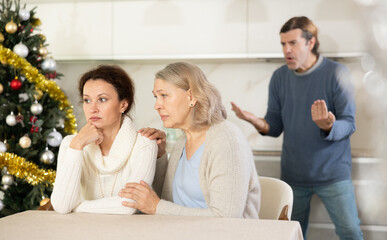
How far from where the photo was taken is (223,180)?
1447 millimetres

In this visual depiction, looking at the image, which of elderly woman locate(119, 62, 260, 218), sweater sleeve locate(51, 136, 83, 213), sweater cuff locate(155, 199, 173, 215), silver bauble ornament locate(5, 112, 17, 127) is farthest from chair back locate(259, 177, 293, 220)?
silver bauble ornament locate(5, 112, 17, 127)

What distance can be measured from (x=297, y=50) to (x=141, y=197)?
1413mm

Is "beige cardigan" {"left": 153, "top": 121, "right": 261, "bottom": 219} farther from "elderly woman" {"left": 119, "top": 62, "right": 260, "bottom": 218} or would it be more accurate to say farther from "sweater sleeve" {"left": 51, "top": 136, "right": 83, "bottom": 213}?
"sweater sleeve" {"left": 51, "top": 136, "right": 83, "bottom": 213}

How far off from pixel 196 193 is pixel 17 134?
1701mm

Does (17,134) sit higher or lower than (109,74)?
lower

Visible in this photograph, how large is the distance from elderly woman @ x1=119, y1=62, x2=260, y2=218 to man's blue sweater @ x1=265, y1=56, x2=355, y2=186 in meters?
1.00

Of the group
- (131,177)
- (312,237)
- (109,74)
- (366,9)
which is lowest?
(312,237)

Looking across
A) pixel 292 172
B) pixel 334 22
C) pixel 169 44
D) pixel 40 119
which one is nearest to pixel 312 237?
pixel 292 172

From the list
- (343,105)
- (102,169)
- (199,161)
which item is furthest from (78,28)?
(199,161)

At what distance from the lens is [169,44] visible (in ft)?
10.9

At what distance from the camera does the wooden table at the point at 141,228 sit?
1130 mm

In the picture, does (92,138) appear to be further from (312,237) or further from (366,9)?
(366,9)

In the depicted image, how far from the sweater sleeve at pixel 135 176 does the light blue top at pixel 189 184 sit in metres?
0.09

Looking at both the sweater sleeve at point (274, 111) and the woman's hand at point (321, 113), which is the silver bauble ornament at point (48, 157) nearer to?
the sweater sleeve at point (274, 111)
